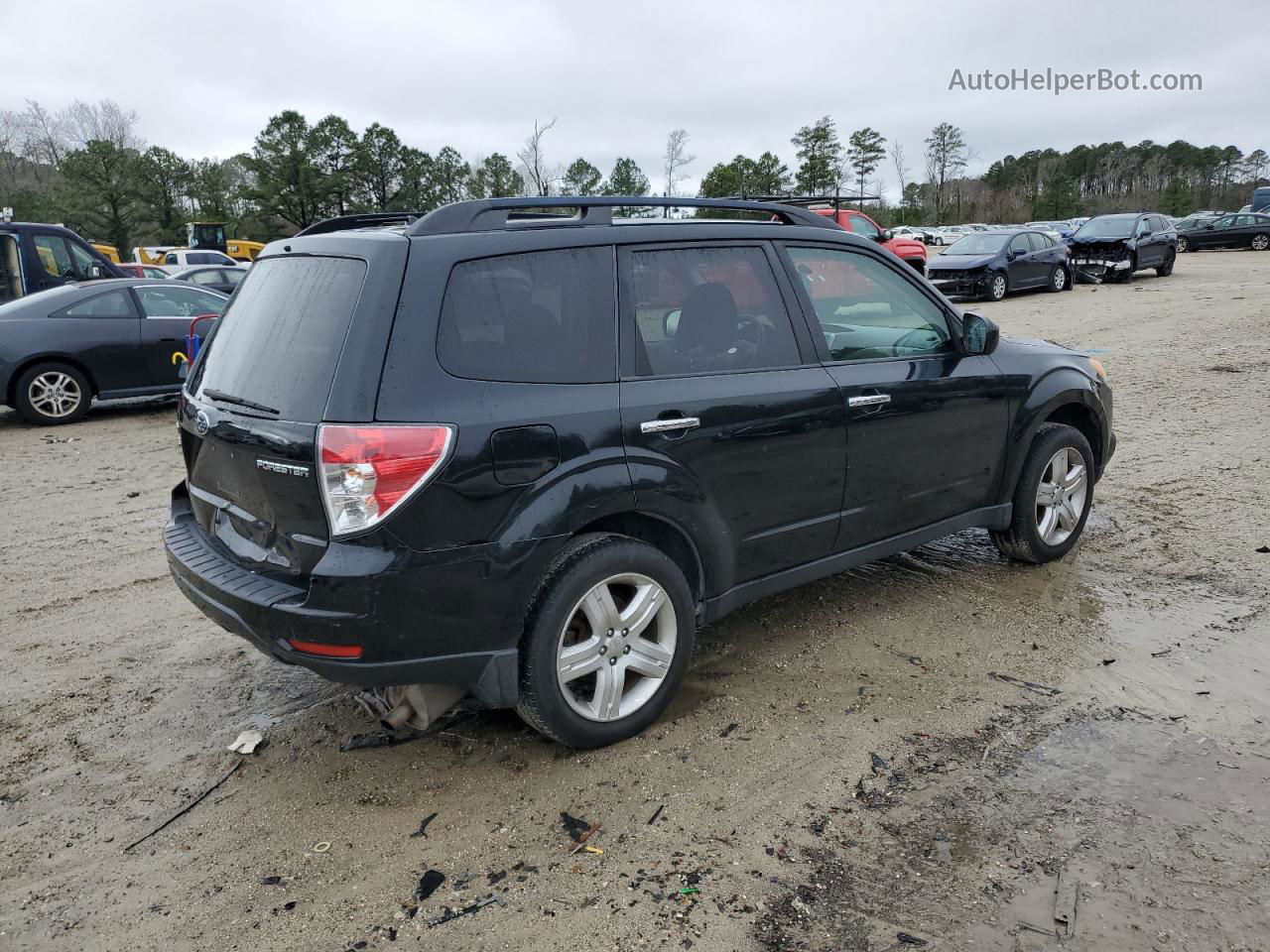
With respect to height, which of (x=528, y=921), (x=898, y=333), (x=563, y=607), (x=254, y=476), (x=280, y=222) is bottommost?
(x=528, y=921)

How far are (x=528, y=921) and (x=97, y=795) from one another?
5.58ft

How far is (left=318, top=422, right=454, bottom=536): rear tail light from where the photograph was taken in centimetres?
287

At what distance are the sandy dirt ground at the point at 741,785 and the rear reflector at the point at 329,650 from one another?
1.96ft

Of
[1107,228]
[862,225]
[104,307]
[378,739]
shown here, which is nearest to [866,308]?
[378,739]

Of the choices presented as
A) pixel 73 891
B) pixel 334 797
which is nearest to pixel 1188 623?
pixel 334 797

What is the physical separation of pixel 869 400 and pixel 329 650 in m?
2.39

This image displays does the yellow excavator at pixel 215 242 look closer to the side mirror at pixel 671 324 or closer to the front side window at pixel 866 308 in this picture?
the front side window at pixel 866 308

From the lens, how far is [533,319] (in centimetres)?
328

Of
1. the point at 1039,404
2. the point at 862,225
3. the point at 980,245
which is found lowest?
the point at 1039,404

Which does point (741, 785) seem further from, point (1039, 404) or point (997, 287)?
point (997, 287)

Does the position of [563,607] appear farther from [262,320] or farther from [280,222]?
[280,222]

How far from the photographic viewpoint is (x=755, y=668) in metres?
4.14

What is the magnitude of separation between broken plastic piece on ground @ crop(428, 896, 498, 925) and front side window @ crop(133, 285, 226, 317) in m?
9.00

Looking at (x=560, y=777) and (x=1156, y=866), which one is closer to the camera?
(x=1156, y=866)
